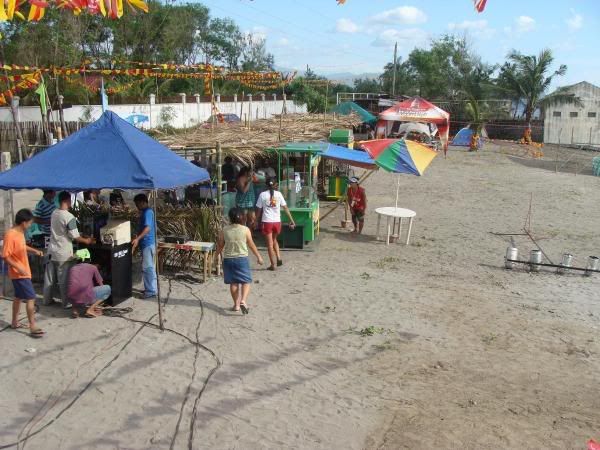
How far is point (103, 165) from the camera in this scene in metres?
7.23

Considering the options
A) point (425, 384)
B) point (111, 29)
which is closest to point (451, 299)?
point (425, 384)

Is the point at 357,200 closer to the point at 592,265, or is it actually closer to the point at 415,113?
the point at 592,265

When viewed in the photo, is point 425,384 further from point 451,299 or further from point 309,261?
point 309,261

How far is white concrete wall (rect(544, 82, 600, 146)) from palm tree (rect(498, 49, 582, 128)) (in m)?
0.49

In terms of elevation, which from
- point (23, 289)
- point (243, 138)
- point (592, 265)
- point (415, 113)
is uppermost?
point (415, 113)

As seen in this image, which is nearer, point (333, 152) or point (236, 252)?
point (236, 252)

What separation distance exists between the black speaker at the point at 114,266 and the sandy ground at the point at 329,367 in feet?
1.12

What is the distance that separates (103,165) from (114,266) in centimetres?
134

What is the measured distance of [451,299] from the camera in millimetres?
8219

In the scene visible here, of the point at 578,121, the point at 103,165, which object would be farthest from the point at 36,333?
the point at 578,121

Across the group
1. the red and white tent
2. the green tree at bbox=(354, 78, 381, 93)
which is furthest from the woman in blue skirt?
the green tree at bbox=(354, 78, 381, 93)

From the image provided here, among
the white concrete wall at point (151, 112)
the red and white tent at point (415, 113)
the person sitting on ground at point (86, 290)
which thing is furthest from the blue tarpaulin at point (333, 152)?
the red and white tent at point (415, 113)

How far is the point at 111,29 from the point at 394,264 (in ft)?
117

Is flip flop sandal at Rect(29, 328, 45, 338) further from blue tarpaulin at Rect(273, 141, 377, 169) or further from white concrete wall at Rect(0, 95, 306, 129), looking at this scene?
white concrete wall at Rect(0, 95, 306, 129)
